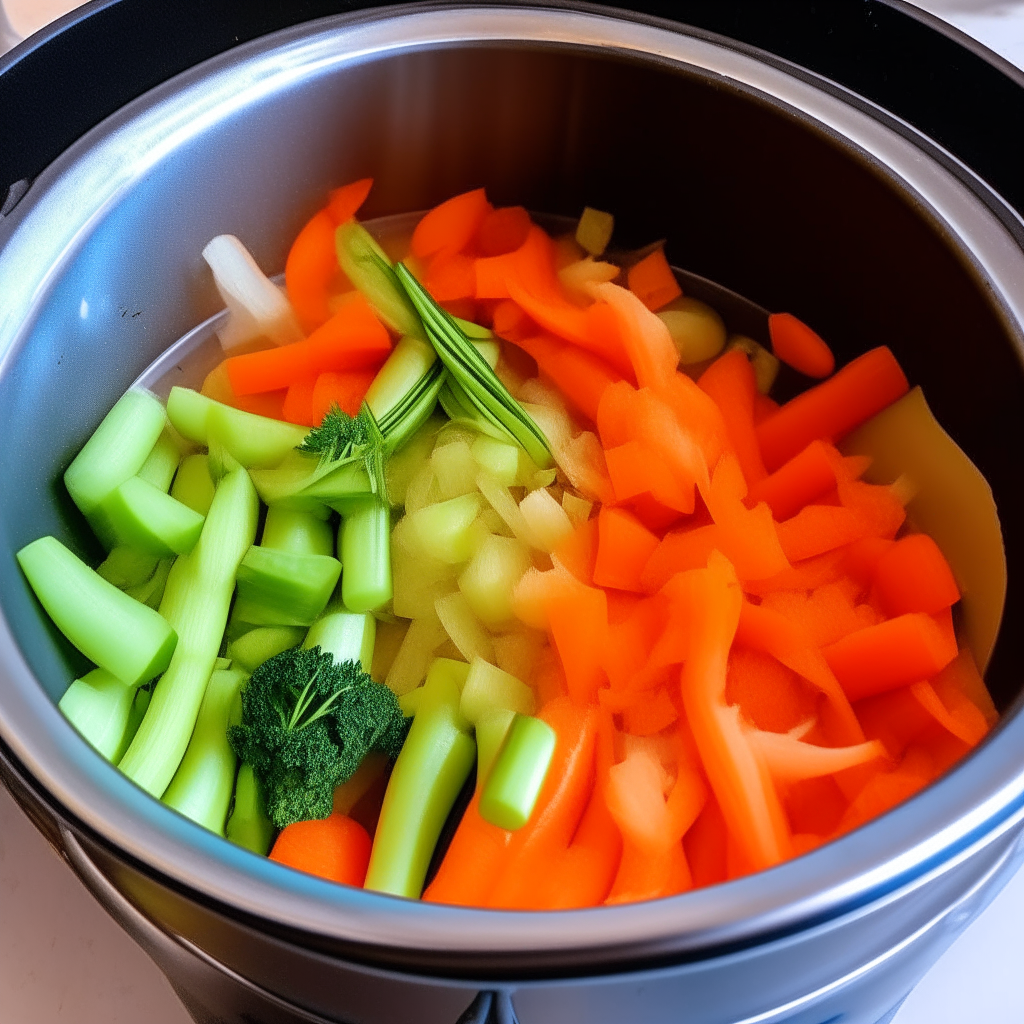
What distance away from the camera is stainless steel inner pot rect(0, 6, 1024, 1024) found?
21.6 inches

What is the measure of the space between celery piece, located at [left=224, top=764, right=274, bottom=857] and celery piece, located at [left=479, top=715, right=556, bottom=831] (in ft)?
0.67

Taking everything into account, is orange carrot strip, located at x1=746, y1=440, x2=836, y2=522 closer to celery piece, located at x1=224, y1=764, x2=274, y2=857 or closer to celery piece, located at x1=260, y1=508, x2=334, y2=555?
celery piece, located at x1=260, y1=508, x2=334, y2=555

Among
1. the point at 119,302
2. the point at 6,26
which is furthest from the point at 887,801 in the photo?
the point at 6,26

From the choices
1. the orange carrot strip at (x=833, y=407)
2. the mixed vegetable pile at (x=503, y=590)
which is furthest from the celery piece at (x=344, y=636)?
the orange carrot strip at (x=833, y=407)

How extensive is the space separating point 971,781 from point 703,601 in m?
0.29

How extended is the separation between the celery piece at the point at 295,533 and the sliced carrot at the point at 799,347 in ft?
1.96

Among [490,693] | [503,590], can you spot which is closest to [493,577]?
[503,590]

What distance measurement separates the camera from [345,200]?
46.8 inches

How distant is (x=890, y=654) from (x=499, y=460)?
42 cm

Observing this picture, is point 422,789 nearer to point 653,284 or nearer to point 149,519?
point 149,519

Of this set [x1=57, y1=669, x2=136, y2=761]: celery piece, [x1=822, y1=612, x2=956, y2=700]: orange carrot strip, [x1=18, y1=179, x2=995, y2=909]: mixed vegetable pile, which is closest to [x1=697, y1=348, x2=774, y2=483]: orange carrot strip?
[x1=18, y1=179, x2=995, y2=909]: mixed vegetable pile

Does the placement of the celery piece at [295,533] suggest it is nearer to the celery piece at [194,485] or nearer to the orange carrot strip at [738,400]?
the celery piece at [194,485]

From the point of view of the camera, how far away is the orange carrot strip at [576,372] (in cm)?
107

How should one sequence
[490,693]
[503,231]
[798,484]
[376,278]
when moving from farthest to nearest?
[503,231]
[376,278]
[798,484]
[490,693]
